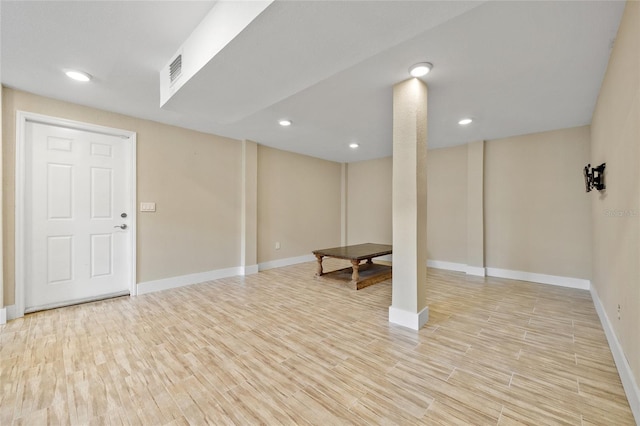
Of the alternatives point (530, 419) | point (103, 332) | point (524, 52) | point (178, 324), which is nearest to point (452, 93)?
point (524, 52)

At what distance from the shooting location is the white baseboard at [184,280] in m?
3.66

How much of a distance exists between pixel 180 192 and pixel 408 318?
3.60 metres

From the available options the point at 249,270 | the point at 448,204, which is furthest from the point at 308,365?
the point at 448,204

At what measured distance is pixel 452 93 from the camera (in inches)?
108

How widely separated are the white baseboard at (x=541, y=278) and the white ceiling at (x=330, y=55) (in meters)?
2.30

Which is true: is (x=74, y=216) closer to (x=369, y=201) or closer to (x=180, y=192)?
(x=180, y=192)

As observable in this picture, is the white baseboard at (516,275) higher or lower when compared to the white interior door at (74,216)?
lower

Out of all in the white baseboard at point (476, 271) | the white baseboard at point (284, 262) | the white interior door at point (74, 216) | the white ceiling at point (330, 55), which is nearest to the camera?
the white ceiling at point (330, 55)

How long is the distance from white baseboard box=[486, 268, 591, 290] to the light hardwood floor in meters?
1.00

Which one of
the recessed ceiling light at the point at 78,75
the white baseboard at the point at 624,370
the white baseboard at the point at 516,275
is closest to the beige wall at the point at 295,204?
the white baseboard at the point at 516,275

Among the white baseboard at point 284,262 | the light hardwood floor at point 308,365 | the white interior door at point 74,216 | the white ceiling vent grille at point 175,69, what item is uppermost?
the white ceiling vent grille at point 175,69

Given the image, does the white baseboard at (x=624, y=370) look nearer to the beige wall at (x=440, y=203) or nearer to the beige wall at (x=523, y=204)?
the beige wall at (x=523, y=204)

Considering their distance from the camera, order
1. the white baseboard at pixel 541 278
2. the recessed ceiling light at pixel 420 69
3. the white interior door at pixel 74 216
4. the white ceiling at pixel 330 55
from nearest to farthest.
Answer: the white ceiling at pixel 330 55, the recessed ceiling light at pixel 420 69, the white interior door at pixel 74 216, the white baseboard at pixel 541 278

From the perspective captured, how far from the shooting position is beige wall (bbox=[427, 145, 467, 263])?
192 inches
